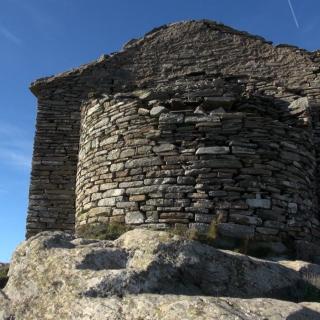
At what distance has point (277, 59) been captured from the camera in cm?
1095

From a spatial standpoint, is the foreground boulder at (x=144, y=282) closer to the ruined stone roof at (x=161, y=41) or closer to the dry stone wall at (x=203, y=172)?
the dry stone wall at (x=203, y=172)

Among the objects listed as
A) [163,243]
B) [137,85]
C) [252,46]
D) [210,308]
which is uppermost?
[252,46]

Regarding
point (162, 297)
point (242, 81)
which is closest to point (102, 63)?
point (242, 81)

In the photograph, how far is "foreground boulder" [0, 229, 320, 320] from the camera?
3.66m

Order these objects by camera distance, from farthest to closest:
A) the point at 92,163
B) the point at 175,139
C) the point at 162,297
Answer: the point at 92,163 < the point at 175,139 < the point at 162,297

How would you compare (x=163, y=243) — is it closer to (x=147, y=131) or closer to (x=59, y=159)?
(x=147, y=131)

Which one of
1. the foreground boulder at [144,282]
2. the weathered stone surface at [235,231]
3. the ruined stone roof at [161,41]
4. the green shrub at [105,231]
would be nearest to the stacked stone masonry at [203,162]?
the weathered stone surface at [235,231]

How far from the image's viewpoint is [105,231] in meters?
6.89

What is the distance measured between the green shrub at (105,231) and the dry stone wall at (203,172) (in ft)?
0.55

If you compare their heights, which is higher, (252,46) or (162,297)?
(252,46)

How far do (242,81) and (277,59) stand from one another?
102 centimetres

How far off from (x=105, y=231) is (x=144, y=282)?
2820 mm

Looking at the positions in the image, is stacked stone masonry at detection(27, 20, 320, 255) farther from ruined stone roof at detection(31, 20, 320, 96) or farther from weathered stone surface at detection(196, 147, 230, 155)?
ruined stone roof at detection(31, 20, 320, 96)

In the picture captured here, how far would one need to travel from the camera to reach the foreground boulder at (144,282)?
366 centimetres
